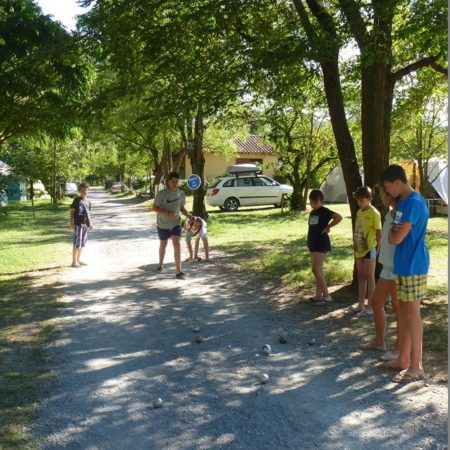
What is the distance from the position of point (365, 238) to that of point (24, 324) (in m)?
4.50

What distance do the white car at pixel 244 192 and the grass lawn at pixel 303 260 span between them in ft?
18.7

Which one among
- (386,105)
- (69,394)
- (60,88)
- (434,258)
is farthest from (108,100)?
(434,258)

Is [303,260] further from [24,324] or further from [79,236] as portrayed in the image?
[24,324]

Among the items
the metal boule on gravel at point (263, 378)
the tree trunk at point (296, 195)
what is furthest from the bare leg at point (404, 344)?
the tree trunk at point (296, 195)

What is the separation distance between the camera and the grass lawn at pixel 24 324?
400 cm

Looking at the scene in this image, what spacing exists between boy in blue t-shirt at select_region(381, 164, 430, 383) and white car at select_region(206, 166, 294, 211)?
21.7 m

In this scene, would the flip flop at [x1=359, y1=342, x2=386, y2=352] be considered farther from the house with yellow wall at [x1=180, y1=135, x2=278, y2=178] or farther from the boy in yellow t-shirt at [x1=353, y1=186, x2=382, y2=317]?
the house with yellow wall at [x1=180, y1=135, x2=278, y2=178]

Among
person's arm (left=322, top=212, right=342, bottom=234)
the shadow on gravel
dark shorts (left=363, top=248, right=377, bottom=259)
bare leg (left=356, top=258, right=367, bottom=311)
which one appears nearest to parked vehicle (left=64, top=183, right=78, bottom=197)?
the shadow on gravel

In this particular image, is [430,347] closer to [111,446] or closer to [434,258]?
[111,446]

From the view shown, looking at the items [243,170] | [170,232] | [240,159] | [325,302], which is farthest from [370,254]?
[240,159]

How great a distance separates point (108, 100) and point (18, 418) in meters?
5.09

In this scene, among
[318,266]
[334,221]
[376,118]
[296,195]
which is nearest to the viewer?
[334,221]

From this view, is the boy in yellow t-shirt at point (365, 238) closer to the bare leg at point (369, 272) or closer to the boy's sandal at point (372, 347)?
the bare leg at point (369, 272)

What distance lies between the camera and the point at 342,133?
8.34 metres
